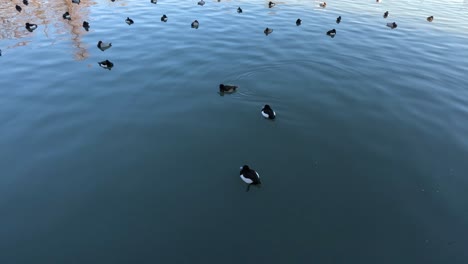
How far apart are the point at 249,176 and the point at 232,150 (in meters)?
2.65

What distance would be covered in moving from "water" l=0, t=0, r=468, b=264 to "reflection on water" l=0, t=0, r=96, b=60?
1.41 m

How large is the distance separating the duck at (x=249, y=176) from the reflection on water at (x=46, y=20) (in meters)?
18.7

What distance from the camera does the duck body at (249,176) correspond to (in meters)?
13.6

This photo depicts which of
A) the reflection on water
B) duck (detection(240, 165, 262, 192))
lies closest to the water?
duck (detection(240, 165, 262, 192))

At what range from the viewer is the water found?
11750mm

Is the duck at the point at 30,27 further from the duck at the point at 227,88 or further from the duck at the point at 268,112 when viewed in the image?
the duck at the point at 268,112

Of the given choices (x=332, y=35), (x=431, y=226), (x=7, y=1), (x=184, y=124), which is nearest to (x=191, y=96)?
(x=184, y=124)

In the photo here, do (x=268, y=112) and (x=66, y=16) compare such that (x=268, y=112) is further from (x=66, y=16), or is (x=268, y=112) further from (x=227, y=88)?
(x=66, y=16)

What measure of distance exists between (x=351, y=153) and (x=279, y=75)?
8.98 metres

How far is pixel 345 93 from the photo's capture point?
20719 mm

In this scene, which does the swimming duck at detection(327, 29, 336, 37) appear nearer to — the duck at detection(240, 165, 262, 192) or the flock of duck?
the flock of duck

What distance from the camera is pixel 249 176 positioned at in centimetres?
1365

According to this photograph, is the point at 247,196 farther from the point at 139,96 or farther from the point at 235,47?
the point at 235,47

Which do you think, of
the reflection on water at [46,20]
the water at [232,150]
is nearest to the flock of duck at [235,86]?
the water at [232,150]
